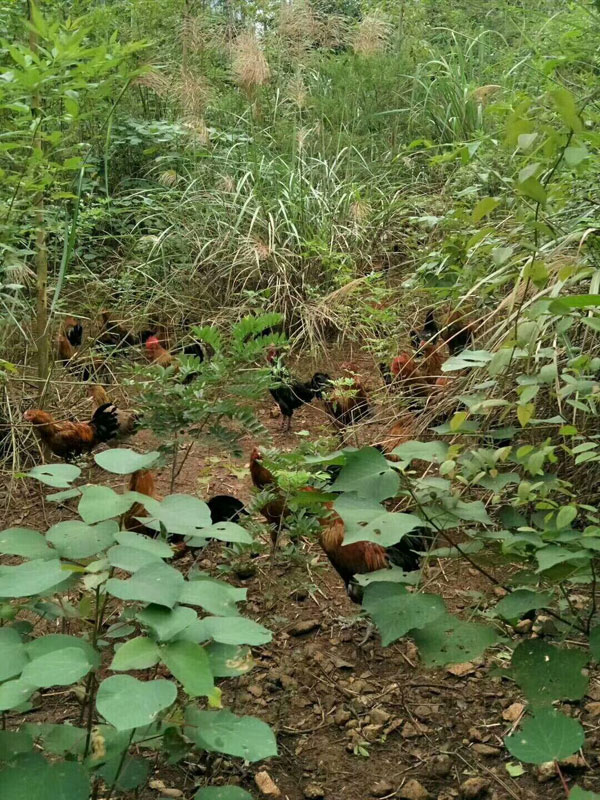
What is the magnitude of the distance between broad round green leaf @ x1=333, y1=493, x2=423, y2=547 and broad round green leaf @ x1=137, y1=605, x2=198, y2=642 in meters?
0.31

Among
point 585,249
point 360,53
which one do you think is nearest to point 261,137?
point 360,53

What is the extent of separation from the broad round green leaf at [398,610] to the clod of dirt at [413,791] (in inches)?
20.9

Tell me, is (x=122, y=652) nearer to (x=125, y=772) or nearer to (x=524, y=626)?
(x=125, y=772)

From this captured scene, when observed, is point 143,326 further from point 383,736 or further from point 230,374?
point 383,736

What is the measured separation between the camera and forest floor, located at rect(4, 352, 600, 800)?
1.62 metres

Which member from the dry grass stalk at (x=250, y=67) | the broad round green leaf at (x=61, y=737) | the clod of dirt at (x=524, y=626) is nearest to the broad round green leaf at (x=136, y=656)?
the broad round green leaf at (x=61, y=737)

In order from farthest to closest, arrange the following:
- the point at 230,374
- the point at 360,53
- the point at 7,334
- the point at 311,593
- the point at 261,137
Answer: the point at 360,53, the point at 261,137, the point at 7,334, the point at 311,593, the point at 230,374

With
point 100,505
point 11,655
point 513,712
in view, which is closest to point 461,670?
point 513,712

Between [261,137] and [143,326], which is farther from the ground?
[261,137]

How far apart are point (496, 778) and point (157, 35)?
643 centimetres

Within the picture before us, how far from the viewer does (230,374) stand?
206 cm

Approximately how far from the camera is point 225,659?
3.71 ft

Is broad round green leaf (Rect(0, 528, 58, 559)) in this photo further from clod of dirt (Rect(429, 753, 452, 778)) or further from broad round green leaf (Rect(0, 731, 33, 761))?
clod of dirt (Rect(429, 753, 452, 778))

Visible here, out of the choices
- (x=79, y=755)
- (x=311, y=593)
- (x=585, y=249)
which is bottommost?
(x=311, y=593)
